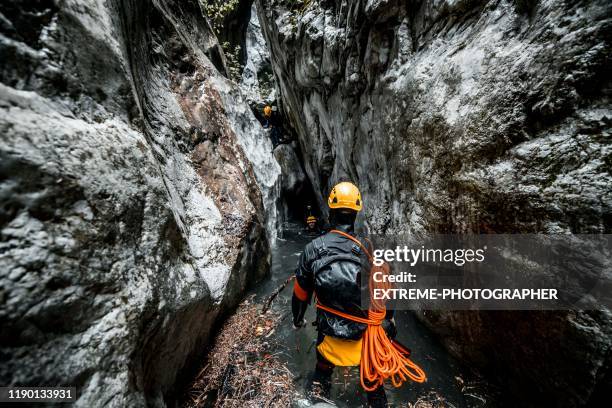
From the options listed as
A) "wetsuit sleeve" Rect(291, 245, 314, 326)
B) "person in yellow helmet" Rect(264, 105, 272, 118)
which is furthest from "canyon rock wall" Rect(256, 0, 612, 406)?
"person in yellow helmet" Rect(264, 105, 272, 118)

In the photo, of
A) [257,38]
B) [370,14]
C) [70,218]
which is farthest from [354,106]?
[257,38]

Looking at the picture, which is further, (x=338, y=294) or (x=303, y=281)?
(x=303, y=281)

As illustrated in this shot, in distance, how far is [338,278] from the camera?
108 inches

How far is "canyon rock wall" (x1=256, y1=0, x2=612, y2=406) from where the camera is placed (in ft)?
7.09

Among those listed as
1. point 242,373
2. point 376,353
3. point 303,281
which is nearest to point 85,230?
point 303,281

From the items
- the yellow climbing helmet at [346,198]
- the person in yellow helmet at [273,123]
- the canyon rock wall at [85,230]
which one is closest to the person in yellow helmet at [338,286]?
the yellow climbing helmet at [346,198]

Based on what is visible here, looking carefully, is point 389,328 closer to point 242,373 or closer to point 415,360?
point 415,360

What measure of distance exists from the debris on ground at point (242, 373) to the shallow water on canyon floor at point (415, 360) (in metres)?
0.22

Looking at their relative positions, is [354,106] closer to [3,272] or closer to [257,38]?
[3,272]

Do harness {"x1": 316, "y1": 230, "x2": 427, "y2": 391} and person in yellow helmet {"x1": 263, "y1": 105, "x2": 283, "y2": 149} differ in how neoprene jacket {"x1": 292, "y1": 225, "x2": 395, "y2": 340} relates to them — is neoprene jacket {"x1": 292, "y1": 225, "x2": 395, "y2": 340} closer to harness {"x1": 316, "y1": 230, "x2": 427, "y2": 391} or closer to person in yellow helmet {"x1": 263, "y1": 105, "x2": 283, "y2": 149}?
harness {"x1": 316, "y1": 230, "x2": 427, "y2": 391}

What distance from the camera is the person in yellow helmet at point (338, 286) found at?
8.99 ft

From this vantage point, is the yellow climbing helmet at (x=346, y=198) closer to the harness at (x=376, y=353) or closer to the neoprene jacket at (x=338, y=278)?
the neoprene jacket at (x=338, y=278)

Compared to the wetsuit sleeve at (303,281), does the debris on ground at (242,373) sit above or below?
below

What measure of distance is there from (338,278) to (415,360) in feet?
7.57
